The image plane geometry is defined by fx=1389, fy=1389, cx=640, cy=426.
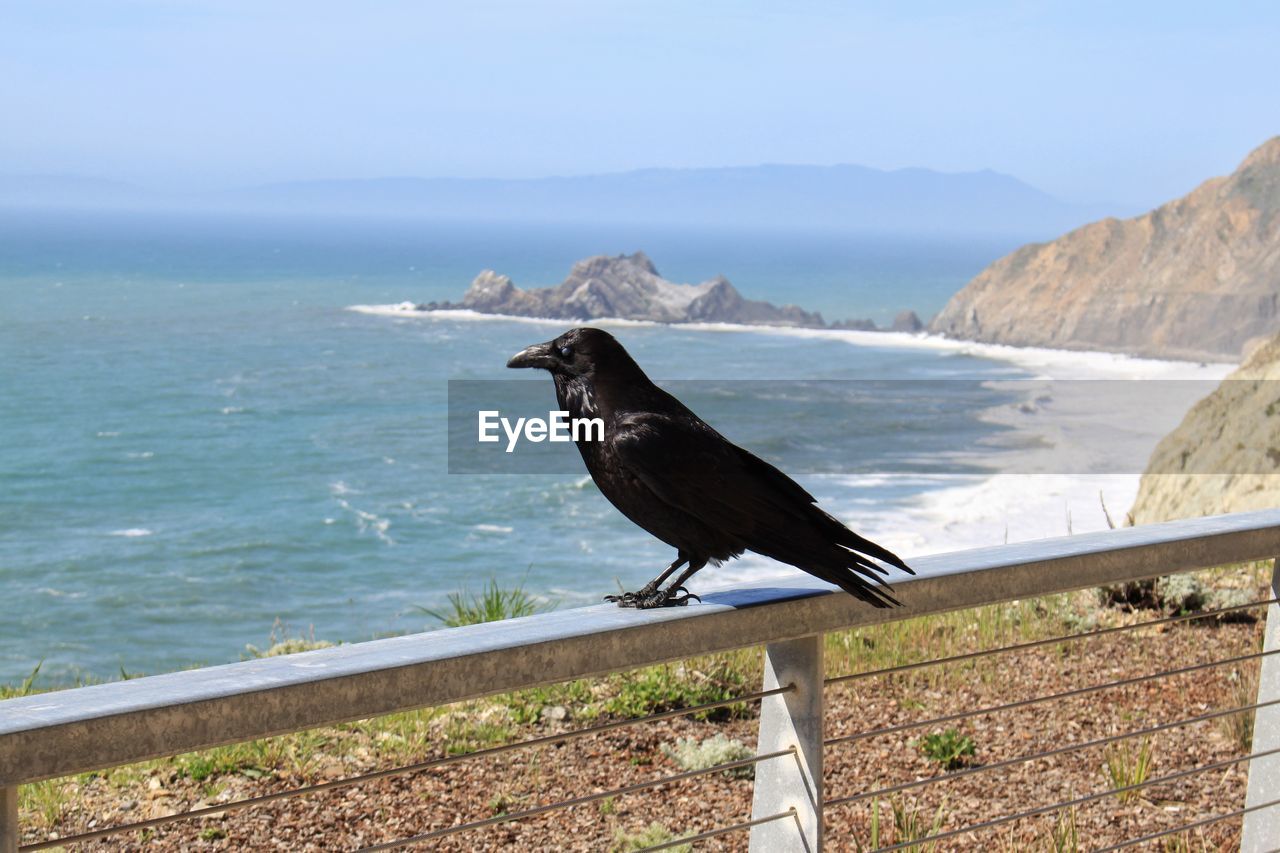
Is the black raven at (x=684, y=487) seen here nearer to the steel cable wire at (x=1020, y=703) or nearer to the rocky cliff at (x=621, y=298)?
the steel cable wire at (x=1020, y=703)

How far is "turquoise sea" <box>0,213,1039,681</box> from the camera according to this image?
25.1m

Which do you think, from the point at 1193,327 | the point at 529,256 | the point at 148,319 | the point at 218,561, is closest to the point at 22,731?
the point at 218,561

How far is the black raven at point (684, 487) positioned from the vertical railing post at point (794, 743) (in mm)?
117

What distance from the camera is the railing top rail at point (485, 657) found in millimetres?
1167

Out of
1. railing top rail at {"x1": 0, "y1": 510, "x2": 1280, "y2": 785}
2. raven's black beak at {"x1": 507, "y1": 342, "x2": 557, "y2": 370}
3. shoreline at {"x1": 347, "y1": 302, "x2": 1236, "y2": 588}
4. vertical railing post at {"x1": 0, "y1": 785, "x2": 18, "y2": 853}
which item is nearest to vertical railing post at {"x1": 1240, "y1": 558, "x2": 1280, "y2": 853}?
railing top rail at {"x1": 0, "y1": 510, "x2": 1280, "y2": 785}

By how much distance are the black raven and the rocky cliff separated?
226 feet

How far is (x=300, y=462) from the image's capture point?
136 ft

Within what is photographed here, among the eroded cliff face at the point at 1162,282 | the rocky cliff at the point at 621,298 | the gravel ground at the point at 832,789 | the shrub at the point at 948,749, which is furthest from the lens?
the rocky cliff at the point at 621,298

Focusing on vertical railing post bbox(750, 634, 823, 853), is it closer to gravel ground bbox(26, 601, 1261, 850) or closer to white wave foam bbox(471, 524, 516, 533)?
gravel ground bbox(26, 601, 1261, 850)

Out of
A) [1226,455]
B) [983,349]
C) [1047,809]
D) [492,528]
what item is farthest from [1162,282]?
[1047,809]

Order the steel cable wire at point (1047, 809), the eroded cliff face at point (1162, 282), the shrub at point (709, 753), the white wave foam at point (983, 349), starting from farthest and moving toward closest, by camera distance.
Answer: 1. the eroded cliff face at point (1162, 282)
2. the white wave foam at point (983, 349)
3. the shrub at point (709, 753)
4. the steel cable wire at point (1047, 809)

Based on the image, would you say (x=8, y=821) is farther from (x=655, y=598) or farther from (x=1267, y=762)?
(x=1267, y=762)

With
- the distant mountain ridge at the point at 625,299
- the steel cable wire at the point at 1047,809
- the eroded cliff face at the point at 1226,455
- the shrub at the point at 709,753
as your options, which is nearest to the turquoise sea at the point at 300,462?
the shrub at the point at 709,753

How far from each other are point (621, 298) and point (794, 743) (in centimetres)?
7020
